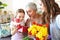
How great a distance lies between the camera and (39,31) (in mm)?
885

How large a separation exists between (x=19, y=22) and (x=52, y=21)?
0.25 meters

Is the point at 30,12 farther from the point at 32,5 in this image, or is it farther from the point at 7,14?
the point at 7,14

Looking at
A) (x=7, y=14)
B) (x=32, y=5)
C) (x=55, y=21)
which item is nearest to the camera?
(x=55, y=21)

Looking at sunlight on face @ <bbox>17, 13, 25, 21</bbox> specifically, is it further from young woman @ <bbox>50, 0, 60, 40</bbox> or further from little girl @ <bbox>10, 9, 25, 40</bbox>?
young woman @ <bbox>50, 0, 60, 40</bbox>

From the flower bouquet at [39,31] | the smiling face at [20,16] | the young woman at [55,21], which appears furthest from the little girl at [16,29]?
the young woman at [55,21]

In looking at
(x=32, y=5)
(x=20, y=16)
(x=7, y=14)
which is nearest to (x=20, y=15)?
(x=20, y=16)

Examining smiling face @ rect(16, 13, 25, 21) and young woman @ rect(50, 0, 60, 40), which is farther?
smiling face @ rect(16, 13, 25, 21)

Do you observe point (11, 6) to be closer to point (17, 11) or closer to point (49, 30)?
point (17, 11)

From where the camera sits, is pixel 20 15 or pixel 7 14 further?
pixel 7 14

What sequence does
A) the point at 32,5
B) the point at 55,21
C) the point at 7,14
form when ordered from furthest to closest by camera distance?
the point at 7,14, the point at 32,5, the point at 55,21

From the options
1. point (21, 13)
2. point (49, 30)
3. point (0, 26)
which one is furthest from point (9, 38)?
point (49, 30)

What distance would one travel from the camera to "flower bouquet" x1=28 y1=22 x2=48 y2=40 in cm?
88

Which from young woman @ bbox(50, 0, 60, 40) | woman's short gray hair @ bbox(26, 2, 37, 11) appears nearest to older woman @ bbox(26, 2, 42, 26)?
woman's short gray hair @ bbox(26, 2, 37, 11)

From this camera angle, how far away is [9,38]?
1051 mm
